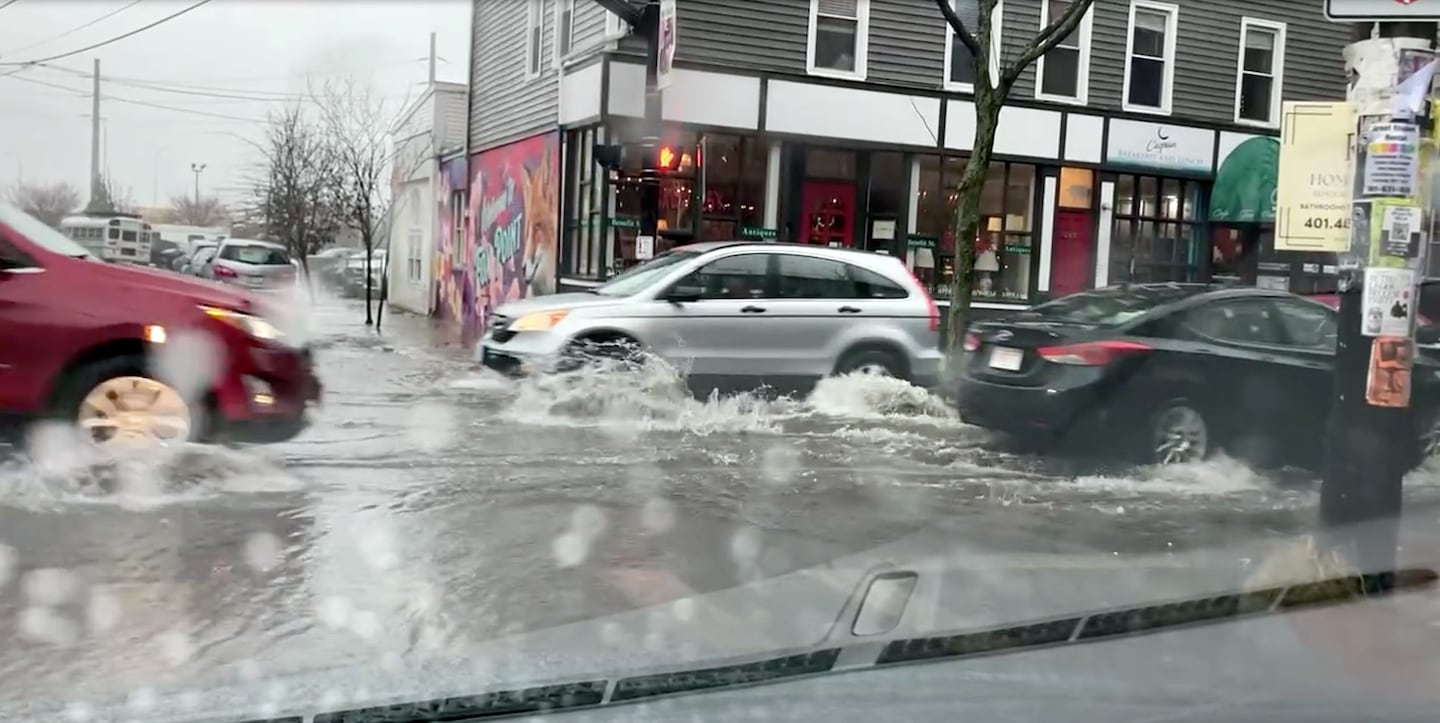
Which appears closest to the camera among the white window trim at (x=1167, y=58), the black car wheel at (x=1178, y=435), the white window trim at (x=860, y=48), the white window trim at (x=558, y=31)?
the black car wheel at (x=1178, y=435)

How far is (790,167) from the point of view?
17.6 m

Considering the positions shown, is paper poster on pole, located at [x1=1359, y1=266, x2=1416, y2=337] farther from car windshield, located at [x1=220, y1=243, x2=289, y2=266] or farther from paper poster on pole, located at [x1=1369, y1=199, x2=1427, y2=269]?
car windshield, located at [x1=220, y1=243, x2=289, y2=266]

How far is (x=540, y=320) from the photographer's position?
1130cm

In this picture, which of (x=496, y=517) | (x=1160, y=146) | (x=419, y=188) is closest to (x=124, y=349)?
(x=496, y=517)

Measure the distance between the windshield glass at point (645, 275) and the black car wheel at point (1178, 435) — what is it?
4729 millimetres

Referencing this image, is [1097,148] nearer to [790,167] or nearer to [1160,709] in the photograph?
[790,167]

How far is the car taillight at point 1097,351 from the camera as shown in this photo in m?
9.03

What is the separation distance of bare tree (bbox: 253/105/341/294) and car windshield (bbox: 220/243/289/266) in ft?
3.68

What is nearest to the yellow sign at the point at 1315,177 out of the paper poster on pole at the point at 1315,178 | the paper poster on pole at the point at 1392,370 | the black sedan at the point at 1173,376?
the paper poster on pole at the point at 1315,178

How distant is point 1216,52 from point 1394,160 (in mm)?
14869

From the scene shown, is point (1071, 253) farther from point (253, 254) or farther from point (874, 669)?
point (874, 669)

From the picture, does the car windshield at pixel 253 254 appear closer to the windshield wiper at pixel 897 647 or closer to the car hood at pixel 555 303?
the car hood at pixel 555 303

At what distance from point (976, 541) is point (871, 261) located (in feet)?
18.6

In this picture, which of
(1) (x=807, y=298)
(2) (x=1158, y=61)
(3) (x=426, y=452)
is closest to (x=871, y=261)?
(1) (x=807, y=298)
